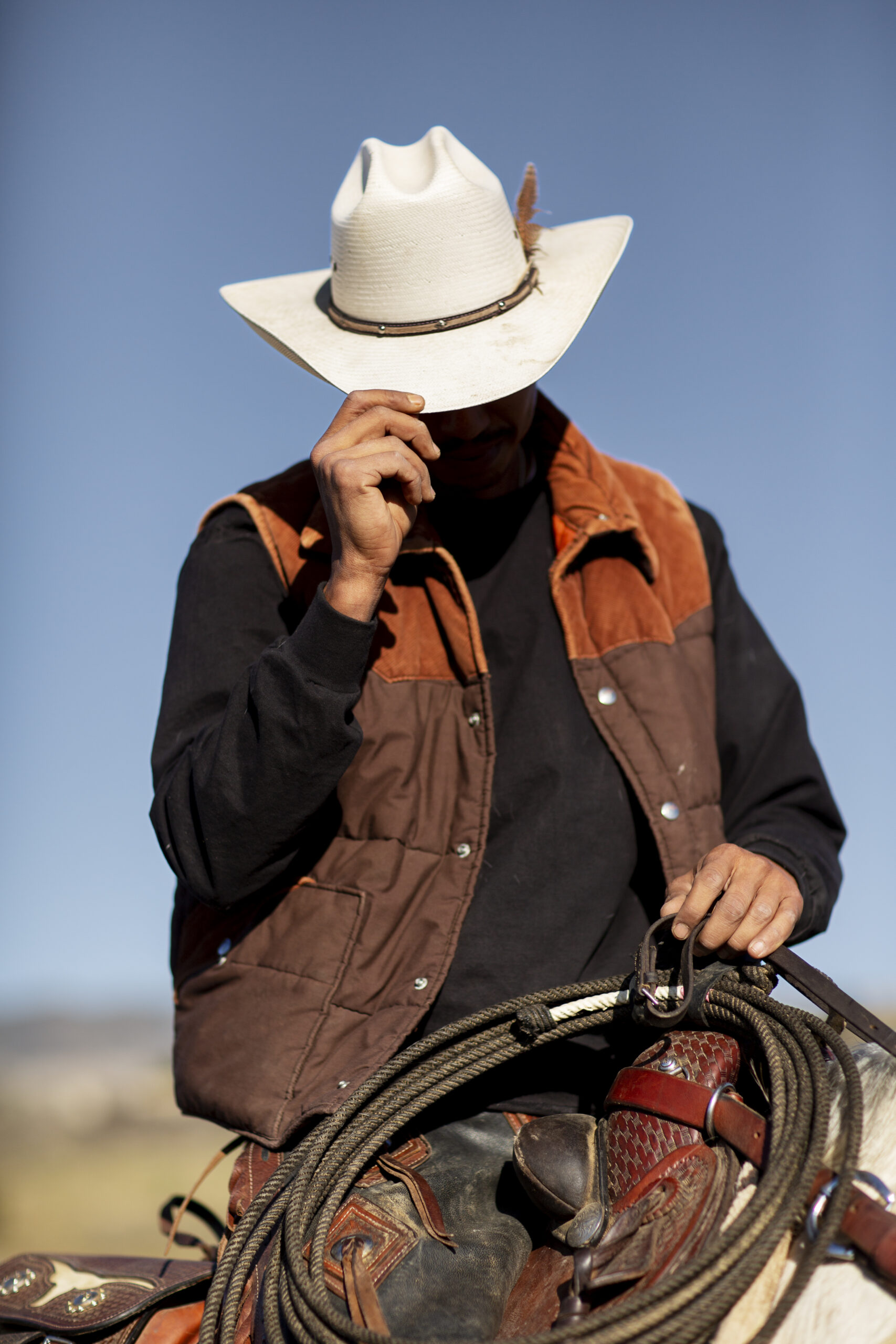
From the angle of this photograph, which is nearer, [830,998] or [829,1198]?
[829,1198]

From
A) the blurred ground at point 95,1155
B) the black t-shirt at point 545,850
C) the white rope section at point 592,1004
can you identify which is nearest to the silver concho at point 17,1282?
the black t-shirt at point 545,850

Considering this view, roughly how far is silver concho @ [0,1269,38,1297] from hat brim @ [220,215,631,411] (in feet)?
5.65

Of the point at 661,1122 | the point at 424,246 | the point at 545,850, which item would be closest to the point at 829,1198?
the point at 661,1122

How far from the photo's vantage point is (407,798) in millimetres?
2217

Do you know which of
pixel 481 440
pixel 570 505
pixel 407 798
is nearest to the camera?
pixel 407 798

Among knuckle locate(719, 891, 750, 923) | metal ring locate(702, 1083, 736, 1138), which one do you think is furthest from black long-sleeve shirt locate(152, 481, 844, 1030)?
metal ring locate(702, 1083, 736, 1138)

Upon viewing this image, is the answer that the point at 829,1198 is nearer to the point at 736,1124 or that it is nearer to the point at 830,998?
the point at 736,1124

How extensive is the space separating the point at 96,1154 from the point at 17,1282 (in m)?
14.5

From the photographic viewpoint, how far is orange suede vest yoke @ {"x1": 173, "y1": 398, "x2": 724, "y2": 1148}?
6.78 ft

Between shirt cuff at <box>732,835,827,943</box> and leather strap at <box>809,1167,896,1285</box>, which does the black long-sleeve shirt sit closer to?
shirt cuff at <box>732,835,827,943</box>

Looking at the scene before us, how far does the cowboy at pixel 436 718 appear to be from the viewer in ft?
6.57

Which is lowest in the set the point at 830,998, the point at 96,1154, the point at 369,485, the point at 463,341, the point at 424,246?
the point at 96,1154

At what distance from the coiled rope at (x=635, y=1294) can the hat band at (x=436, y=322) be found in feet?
4.25

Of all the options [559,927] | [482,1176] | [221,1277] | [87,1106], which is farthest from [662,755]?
[87,1106]
